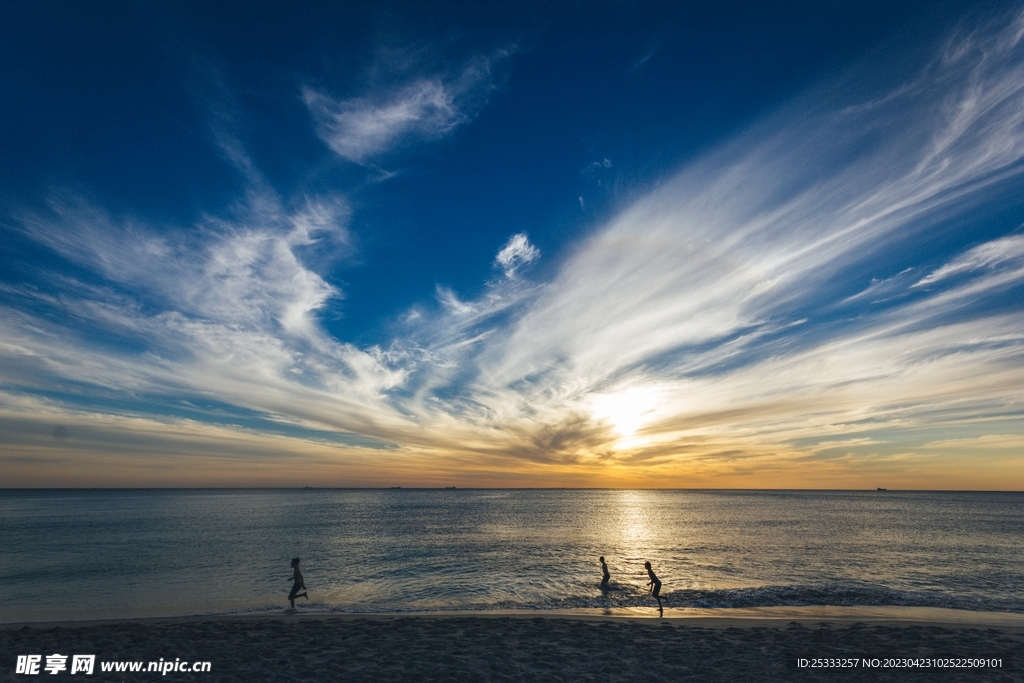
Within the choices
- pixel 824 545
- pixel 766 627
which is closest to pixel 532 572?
pixel 766 627

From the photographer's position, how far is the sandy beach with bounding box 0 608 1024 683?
12945 mm

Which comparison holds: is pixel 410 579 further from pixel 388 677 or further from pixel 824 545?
pixel 824 545

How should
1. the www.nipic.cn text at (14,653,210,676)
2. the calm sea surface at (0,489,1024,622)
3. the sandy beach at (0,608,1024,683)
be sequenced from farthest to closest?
1. the calm sea surface at (0,489,1024,622)
2. the www.nipic.cn text at (14,653,210,676)
3. the sandy beach at (0,608,1024,683)

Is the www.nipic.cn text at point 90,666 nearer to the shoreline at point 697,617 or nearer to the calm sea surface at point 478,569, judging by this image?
the shoreline at point 697,617

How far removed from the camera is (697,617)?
20.7m

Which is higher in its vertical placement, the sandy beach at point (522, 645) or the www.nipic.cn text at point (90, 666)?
the www.nipic.cn text at point (90, 666)

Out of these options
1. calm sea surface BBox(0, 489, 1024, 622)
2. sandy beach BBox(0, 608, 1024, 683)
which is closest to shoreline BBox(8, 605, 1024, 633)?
sandy beach BBox(0, 608, 1024, 683)

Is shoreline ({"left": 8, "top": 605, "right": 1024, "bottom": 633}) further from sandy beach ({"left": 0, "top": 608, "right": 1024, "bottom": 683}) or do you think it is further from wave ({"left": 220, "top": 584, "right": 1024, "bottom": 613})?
wave ({"left": 220, "top": 584, "right": 1024, "bottom": 613})

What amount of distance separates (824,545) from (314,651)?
181ft

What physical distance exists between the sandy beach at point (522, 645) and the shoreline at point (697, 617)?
14 centimetres

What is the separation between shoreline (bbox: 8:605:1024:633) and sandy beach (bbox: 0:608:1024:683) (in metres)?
0.14

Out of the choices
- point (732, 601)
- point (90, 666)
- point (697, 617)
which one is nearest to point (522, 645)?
point (697, 617)

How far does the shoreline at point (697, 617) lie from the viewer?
760 inches

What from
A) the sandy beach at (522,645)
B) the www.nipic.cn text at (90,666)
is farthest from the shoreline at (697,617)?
the www.nipic.cn text at (90,666)
